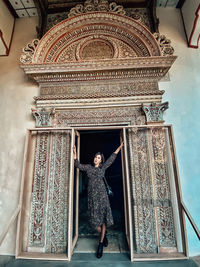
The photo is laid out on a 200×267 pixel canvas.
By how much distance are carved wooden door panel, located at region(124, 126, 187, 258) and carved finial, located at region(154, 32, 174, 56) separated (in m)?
1.33

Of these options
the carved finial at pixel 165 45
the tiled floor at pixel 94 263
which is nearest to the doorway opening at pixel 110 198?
the tiled floor at pixel 94 263

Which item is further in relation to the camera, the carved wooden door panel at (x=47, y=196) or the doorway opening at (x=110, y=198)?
the doorway opening at (x=110, y=198)

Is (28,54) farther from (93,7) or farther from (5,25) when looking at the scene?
(93,7)

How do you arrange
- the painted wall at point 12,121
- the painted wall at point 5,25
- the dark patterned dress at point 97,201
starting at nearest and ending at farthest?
the dark patterned dress at point 97,201, the painted wall at point 12,121, the painted wall at point 5,25

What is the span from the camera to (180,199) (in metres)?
2.28

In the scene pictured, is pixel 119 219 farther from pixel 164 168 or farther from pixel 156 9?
pixel 156 9

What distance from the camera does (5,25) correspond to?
3146 mm

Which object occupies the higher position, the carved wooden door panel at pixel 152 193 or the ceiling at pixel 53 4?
the ceiling at pixel 53 4

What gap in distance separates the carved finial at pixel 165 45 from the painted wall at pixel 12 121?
235cm

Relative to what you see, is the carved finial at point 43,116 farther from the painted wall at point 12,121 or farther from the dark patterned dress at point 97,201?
the dark patterned dress at point 97,201

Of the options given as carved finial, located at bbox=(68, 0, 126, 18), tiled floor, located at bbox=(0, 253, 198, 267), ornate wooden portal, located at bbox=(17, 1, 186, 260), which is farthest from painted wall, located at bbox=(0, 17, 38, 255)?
carved finial, located at bbox=(68, 0, 126, 18)

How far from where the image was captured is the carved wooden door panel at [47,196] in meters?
2.32

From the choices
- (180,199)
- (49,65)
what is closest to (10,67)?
(49,65)

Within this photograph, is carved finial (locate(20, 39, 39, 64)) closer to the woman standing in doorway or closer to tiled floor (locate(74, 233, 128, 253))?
the woman standing in doorway
